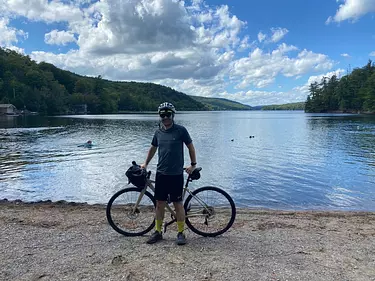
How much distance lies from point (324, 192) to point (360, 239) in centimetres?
792

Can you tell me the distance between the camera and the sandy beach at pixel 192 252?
4898 mm

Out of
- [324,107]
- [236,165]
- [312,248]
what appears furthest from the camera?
[324,107]

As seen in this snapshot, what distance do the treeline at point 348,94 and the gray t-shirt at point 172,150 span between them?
482ft

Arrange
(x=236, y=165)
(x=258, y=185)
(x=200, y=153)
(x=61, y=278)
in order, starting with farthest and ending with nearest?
(x=200, y=153), (x=236, y=165), (x=258, y=185), (x=61, y=278)

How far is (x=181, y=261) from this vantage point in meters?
5.36

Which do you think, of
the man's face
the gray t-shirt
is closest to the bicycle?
the gray t-shirt

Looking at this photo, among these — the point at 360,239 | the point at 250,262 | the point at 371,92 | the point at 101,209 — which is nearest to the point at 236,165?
the point at 101,209

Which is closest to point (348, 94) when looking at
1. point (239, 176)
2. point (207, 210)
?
point (239, 176)

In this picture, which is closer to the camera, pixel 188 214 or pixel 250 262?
pixel 250 262

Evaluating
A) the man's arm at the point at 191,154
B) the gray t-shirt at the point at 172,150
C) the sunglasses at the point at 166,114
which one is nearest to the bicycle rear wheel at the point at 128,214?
the gray t-shirt at the point at 172,150

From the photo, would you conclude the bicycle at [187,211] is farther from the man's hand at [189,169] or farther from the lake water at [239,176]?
the lake water at [239,176]

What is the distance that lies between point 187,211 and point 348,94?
165 m

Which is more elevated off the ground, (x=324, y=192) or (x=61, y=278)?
(x=61, y=278)

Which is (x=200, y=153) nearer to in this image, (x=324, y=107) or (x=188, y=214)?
(x=188, y=214)
